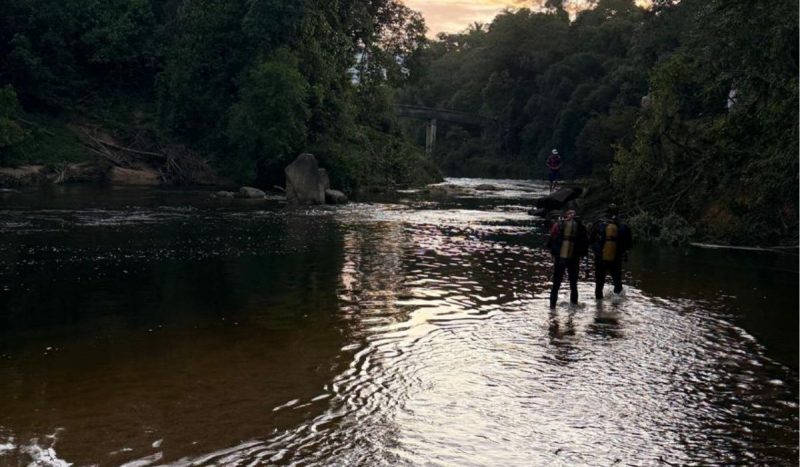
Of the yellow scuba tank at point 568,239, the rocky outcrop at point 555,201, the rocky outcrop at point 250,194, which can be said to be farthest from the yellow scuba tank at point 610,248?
the rocky outcrop at point 250,194

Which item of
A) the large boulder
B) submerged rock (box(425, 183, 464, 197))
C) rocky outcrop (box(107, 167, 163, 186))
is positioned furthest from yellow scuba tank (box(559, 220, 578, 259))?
rocky outcrop (box(107, 167, 163, 186))

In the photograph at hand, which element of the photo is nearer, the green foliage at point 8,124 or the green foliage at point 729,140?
the green foliage at point 729,140

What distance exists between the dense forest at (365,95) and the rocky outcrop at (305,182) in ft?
18.8

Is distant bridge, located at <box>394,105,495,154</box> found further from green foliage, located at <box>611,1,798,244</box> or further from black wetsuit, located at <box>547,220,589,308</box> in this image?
black wetsuit, located at <box>547,220,589,308</box>

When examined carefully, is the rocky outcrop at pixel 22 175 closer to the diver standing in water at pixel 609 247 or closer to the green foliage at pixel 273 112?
the green foliage at pixel 273 112

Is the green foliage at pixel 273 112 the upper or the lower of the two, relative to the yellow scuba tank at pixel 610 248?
upper

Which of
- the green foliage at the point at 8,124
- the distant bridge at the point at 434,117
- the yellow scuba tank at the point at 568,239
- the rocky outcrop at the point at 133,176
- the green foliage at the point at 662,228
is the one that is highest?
the distant bridge at the point at 434,117

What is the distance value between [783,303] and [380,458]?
1142cm

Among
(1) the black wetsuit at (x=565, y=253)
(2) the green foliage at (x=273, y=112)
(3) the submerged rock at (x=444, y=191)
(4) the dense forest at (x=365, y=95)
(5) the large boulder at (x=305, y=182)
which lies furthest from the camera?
(3) the submerged rock at (x=444, y=191)

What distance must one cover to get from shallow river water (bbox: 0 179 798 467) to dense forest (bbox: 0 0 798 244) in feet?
15.2

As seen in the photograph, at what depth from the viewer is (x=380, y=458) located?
7.25 meters

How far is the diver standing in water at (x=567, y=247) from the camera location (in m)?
14.5

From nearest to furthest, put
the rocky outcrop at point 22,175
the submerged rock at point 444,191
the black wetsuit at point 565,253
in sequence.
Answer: the black wetsuit at point 565,253
the rocky outcrop at point 22,175
the submerged rock at point 444,191

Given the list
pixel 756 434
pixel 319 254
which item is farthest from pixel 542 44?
pixel 756 434
